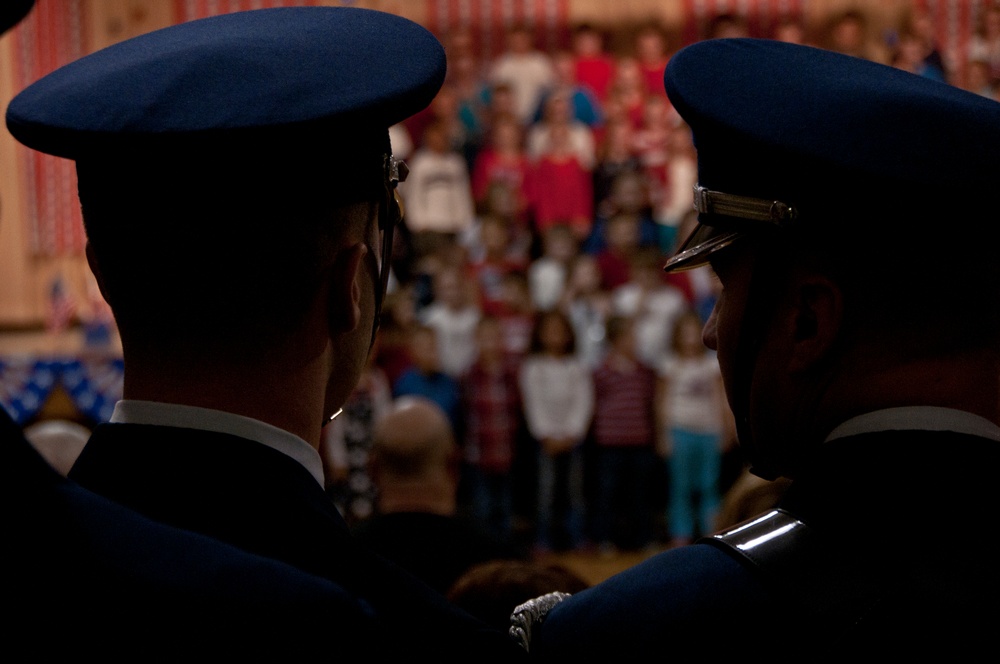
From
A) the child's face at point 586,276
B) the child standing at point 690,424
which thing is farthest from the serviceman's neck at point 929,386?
the child's face at point 586,276

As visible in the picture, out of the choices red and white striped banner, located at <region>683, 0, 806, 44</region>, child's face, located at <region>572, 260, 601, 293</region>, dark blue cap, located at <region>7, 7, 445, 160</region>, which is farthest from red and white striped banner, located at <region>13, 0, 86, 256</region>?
dark blue cap, located at <region>7, 7, 445, 160</region>

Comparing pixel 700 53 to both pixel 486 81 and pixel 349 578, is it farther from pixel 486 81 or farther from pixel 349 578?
pixel 486 81

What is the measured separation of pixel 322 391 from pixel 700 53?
0.53m

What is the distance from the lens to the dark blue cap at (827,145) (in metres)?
1.13

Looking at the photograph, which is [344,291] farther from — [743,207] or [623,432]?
[623,432]

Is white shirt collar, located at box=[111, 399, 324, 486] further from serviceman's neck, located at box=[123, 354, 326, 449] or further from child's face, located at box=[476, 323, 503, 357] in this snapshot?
child's face, located at box=[476, 323, 503, 357]

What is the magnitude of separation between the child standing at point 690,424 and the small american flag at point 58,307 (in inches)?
207

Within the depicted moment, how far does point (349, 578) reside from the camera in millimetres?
1050

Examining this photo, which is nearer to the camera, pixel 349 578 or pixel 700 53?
pixel 349 578

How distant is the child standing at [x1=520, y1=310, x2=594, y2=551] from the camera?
20.4 ft

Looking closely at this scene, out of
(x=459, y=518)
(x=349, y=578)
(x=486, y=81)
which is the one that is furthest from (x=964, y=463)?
(x=486, y=81)

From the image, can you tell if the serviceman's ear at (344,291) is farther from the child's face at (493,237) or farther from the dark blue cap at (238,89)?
the child's face at (493,237)

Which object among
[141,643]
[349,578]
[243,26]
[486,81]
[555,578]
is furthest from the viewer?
[486,81]

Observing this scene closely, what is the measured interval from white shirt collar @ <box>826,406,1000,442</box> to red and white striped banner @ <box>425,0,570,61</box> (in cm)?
1038
